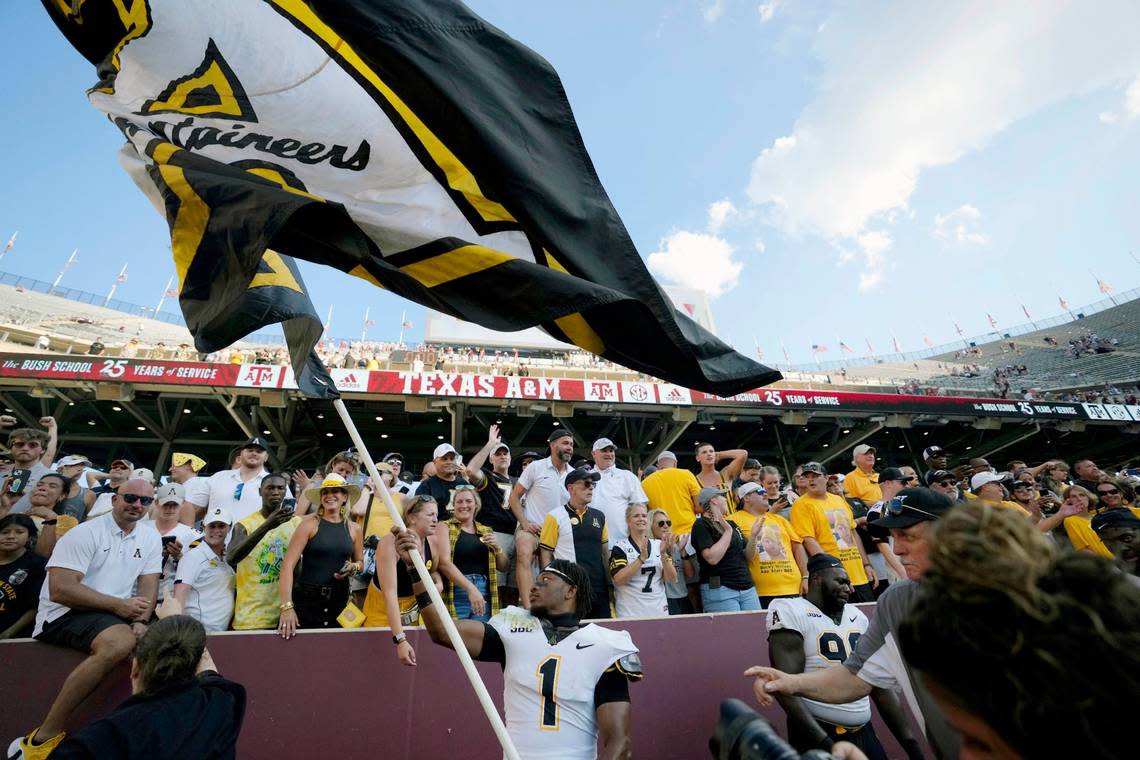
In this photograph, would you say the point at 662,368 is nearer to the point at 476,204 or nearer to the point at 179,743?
the point at 476,204

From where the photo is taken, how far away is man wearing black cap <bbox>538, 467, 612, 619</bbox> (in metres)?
4.86

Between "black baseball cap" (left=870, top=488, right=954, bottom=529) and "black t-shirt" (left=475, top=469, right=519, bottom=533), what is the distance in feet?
12.1

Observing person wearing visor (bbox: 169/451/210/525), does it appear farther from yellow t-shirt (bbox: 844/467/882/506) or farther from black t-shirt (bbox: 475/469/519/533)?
yellow t-shirt (bbox: 844/467/882/506)

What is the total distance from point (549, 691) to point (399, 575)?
1.89m

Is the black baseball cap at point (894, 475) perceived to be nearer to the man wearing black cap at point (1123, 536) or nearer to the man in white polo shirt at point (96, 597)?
the man wearing black cap at point (1123, 536)

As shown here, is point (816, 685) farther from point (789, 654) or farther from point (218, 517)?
point (218, 517)

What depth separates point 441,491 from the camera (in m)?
5.37

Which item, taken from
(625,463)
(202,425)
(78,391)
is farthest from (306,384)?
(202,425)

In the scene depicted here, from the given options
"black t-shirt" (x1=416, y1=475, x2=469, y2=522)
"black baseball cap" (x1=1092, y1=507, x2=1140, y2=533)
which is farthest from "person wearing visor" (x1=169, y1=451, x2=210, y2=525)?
"black baseball cap" (x1=1092, y1=507, x2=1140, y2=533)

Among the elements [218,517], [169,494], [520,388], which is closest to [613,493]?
[218,517]

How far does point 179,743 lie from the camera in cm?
238

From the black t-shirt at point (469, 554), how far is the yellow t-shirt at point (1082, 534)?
5961mm

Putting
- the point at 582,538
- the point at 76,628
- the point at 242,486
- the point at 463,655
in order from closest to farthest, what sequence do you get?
1. the point at 463,655
2. the point at 76,628
3. the point at 582,538
4. the point at 242,486

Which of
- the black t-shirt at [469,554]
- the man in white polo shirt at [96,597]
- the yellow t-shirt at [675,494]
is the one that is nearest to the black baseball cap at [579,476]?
the black t-shirt at [469,554]
